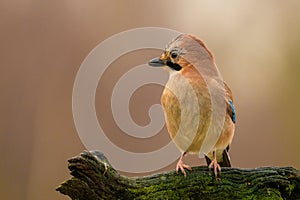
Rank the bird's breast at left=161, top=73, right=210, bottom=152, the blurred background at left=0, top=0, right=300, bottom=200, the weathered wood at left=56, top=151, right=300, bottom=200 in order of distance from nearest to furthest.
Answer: the weathered wood at left=56, top=151, right=300, bottom=200 → the bird's breast at left=161, top=73, right=210, bottom=152 → the blurred background at left=0, top=0, right=300, bottom=200

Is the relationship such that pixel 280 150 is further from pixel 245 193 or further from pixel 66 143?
pixel 245 193

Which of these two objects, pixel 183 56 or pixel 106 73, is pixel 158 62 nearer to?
pixel 183 56

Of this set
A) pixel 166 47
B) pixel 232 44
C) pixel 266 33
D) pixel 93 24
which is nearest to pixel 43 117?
pixel 93 24

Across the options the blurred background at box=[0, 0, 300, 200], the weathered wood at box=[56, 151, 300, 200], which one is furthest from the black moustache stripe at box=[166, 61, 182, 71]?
the blurred background at box=[0, 0, 300, 200]

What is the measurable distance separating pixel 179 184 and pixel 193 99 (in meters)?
0.34

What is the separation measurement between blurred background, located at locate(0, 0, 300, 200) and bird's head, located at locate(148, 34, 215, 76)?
1.95 meters

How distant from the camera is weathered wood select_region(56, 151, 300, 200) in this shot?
1.80 m

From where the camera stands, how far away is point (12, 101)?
436 centimetres

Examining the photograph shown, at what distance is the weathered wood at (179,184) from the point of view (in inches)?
70.9

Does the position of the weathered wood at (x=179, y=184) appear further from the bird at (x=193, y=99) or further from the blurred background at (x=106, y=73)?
the blurred background at (x=106, y=73)

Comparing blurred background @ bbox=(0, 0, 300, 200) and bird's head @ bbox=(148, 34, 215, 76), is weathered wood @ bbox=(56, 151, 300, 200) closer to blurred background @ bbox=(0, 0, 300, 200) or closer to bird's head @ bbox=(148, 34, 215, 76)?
bird's head @ bbox=(148, 34, 215, 76)

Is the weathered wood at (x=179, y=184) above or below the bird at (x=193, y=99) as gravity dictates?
below

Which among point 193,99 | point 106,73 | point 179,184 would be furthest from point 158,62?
point 106,73

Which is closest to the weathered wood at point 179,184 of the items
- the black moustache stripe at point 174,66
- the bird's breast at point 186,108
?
the bird's breast at point 186,108
